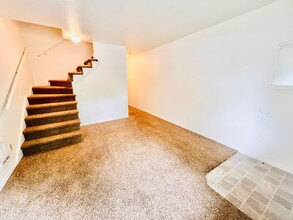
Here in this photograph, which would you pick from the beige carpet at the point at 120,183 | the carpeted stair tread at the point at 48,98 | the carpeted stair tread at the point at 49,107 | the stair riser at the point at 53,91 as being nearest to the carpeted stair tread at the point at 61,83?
the stair riser at the point at 53,91

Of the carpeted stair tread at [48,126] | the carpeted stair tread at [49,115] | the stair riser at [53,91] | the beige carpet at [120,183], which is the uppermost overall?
the stair riser at [53,91]

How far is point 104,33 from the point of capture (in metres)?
2.78

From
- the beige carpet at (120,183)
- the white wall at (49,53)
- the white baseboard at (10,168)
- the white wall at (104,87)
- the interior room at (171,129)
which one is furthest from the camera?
the white wall at (104,87)

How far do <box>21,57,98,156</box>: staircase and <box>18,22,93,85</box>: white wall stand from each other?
91cm

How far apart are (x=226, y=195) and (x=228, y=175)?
385 millimetres

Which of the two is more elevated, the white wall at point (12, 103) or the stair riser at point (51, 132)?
the white wall at point (12, 103)

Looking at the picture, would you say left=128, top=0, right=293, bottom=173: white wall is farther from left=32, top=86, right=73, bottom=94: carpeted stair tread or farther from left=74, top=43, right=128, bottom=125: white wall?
left=32, top=86, right=73, bottom=94: carpeted stair tread

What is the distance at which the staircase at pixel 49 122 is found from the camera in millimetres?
2291

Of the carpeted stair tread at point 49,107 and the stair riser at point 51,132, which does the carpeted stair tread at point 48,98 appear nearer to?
the carpeted stair tread at point 49,107

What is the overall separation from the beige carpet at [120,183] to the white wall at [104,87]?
49.9 inches

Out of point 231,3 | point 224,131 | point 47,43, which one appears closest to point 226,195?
point 224,131

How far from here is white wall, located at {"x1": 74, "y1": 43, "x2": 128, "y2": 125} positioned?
349cm

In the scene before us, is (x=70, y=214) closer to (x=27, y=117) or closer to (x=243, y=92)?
(x=27, y=117)

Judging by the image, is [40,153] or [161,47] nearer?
[40,153]
